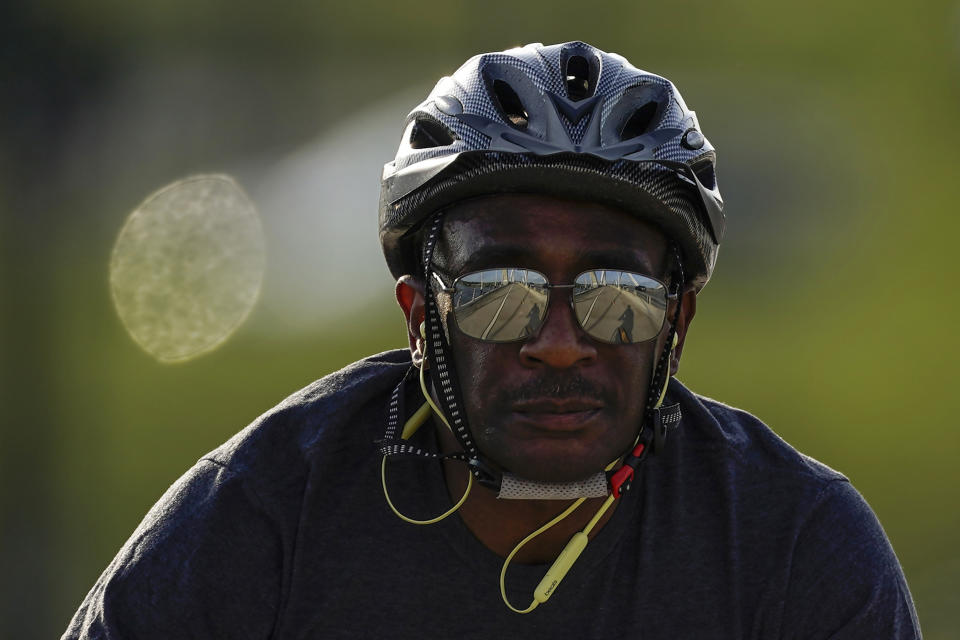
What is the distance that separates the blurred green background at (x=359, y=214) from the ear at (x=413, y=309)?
1.91m

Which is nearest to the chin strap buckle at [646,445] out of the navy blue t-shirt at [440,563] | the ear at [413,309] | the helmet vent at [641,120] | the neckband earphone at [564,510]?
the neckband earphone at [564,510]

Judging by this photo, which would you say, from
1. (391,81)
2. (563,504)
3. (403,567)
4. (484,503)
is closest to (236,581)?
(403,567)

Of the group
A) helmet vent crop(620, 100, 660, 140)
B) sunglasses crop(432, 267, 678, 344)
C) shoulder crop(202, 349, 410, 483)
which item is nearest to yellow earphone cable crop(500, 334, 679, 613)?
sunglasses crop(432, 267, 678, 344)

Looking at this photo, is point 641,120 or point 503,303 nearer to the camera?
point 503,303

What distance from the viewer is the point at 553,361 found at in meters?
2.41

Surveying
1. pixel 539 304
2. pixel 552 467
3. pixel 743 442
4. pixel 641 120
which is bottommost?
pixel 743 442

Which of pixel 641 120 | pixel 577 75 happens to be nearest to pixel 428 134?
pixel 577 75

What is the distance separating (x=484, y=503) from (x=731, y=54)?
2966mm

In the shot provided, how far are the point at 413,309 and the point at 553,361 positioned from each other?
528 millimetres

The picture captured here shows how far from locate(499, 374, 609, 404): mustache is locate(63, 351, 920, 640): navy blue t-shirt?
0.35 metres

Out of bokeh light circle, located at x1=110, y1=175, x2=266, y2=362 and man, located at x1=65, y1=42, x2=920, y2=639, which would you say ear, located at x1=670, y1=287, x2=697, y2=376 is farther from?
bokeh light circle, located at x1=110, y1=175, x2=266, y2=362

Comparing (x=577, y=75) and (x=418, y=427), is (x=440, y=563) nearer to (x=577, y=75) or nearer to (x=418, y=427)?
(x=418, y=427)

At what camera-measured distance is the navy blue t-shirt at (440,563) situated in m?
2.41

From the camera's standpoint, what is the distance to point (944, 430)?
4.59 metres
